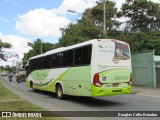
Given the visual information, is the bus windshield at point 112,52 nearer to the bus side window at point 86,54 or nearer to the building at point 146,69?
the bus side window at point 86,54

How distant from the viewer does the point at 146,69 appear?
3127 centimetres

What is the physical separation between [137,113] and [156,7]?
33.7m

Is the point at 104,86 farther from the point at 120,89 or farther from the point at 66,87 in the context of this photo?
the point at 66,87

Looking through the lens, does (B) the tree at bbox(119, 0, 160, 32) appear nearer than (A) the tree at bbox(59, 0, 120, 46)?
No

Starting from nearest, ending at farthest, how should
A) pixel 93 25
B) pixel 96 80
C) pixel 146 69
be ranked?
pixel 96 80 < pixel 146 69 < pixel 93 25

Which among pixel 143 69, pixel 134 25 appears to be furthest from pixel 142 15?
pixel 143 69

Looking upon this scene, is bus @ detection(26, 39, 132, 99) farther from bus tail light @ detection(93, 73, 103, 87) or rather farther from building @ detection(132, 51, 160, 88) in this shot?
building @ detection(132, 51, 160, 88)

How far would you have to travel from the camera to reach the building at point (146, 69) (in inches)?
1177

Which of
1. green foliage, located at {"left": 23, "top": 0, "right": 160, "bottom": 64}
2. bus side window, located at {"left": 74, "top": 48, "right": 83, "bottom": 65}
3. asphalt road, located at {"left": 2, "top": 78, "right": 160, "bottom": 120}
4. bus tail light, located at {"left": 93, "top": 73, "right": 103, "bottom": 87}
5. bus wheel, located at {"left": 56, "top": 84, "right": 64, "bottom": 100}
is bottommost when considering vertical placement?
asphalt road, located at {"left": 2, "top": 78, "right": 160, "bottom": 120}

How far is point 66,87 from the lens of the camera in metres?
18.2

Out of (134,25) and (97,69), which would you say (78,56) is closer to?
(97,69)

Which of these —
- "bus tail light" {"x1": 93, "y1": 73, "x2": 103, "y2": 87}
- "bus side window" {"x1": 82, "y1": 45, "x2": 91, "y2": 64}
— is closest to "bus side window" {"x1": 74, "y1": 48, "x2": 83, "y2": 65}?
"bus side window" {"x1": 82, "y1": 45, "x2": 91, "y2": 64}

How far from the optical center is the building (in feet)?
98.1

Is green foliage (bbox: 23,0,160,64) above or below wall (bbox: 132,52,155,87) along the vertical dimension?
above
